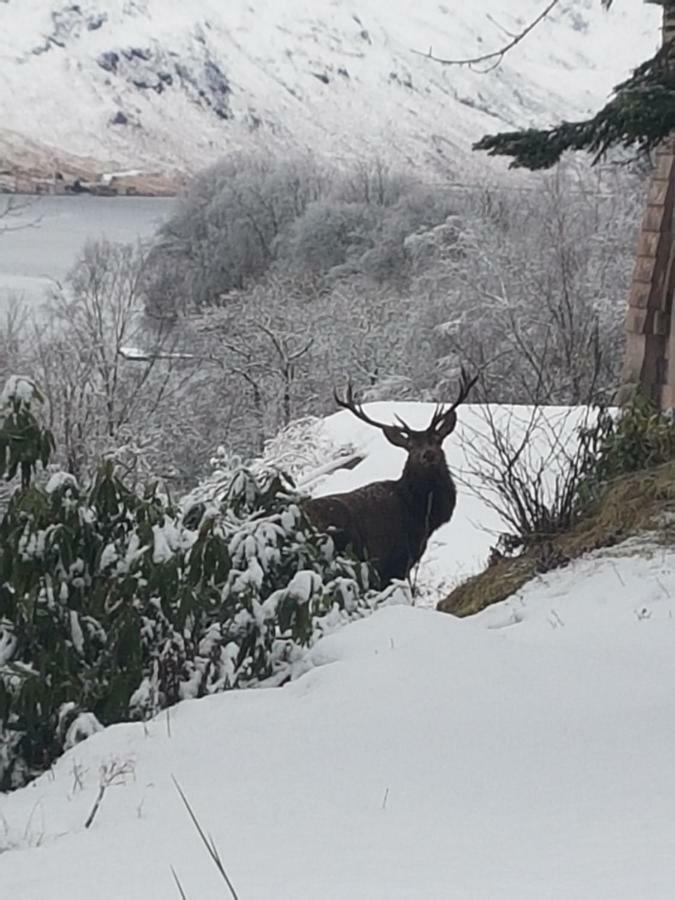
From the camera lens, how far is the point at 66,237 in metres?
45.7

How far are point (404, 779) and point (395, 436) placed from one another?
19.0 feet

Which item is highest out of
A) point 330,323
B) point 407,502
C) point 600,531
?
point 600,531

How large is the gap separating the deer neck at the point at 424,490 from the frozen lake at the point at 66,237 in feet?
101

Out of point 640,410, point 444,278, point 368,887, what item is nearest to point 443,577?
point 640,410

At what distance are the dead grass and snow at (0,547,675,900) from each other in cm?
152

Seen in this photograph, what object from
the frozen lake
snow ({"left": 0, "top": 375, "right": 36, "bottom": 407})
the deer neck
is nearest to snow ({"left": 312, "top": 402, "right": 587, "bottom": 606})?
the deer neck

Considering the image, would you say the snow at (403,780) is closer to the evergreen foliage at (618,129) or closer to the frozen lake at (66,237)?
the evergreen foliage at (618,129)

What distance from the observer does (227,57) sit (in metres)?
64.6

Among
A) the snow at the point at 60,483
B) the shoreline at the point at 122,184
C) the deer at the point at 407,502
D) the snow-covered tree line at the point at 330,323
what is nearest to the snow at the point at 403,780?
the snow at the point at 60,483

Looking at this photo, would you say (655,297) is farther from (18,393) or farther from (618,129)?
(18,393)

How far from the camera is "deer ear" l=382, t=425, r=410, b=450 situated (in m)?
9.61

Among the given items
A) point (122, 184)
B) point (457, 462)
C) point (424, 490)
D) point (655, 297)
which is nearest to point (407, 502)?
point (424, 490)

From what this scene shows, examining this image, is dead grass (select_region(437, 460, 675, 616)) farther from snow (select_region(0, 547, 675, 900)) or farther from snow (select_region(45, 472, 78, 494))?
snow (select_region(45, 472, 78, 494))

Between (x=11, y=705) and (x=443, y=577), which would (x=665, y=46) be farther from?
(x=443, y=577)
